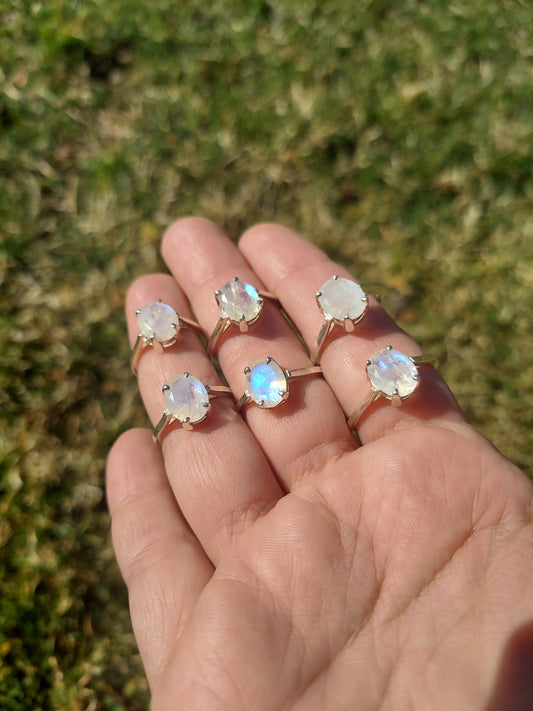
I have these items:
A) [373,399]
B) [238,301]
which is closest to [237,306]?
[238,301]

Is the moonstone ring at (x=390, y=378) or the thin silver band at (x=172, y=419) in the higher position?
the thin silver band at (x=172, y=419)

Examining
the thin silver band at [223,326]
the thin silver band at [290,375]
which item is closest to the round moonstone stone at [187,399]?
the thin silver band at [290,375]

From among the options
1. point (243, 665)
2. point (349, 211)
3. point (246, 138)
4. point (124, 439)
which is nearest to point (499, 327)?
point (349, 211)

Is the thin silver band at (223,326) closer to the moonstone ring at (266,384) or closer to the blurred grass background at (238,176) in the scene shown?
the moonstone ring at (266,384)

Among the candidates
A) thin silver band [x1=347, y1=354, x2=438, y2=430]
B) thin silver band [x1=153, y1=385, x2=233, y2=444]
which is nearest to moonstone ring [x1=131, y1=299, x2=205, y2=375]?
thin silver band [x1=153, y1=385, x2=233, y2=444]

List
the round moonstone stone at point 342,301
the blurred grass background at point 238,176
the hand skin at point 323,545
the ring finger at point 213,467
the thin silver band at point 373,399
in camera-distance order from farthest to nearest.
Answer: the blurred grass background at point 238,176 < the round moonstone stone at point 342,301 < the thin silver band at point 373,399 < the ring finger at point 213,467 < the hand skin at point 323,545

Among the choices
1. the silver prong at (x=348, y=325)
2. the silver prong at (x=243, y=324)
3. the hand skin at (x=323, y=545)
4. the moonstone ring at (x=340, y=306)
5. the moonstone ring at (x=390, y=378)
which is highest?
the silver prong at (x=243, y=324)

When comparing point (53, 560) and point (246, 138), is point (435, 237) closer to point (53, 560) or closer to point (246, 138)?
point (246, 138)

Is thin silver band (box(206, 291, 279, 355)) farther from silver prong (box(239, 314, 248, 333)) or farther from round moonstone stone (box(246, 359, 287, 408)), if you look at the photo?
round moonstone stone (box(246, 359, 287, 408))

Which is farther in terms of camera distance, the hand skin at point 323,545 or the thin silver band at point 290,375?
the thin silver band at point 290,375
